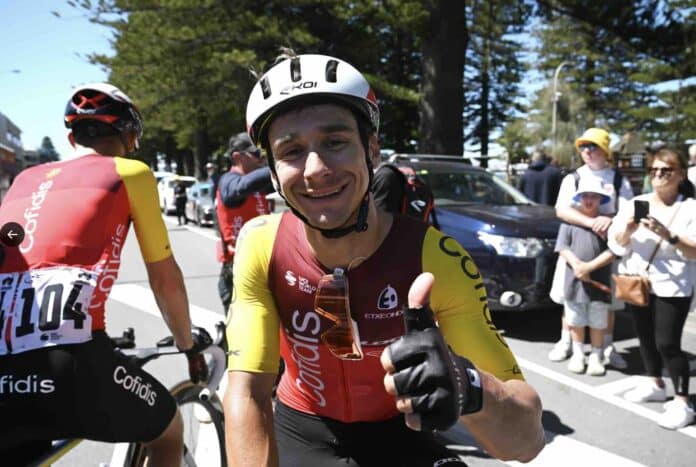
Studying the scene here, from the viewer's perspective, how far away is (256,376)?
1951mm

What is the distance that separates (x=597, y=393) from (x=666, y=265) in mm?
1349

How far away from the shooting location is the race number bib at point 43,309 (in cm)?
205

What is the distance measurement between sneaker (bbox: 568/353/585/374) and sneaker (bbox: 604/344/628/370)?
271 millimetres

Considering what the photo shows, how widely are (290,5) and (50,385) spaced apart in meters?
20.0

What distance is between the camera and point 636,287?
4539 mm

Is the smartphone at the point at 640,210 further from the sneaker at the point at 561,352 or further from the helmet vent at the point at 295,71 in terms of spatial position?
the helmet vent at the point at 295,71

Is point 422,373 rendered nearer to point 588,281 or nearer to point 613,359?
point 588,281

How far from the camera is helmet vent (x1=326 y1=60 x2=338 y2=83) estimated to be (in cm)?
194

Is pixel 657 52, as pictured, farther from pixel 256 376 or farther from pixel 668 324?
pixel 256 376

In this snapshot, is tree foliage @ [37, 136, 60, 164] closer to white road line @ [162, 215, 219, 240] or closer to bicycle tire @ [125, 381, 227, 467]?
bicycle tire @ [125, 381, 227, 467]

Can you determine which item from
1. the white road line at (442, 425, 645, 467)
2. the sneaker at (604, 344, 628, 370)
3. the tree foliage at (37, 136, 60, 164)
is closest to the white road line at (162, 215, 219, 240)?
the tree foliage at (37, 136, 60, 164)

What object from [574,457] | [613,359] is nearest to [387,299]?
[574,457]

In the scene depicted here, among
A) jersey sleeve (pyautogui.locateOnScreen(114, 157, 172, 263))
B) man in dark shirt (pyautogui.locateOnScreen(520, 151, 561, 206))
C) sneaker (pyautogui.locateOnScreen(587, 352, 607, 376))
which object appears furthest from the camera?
man in dark shirt (pyautogui.locateOnScreen(520, 151, 561, 206))

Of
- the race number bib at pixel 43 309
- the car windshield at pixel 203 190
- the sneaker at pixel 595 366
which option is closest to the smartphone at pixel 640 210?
the sneaker at pixel 595 366
